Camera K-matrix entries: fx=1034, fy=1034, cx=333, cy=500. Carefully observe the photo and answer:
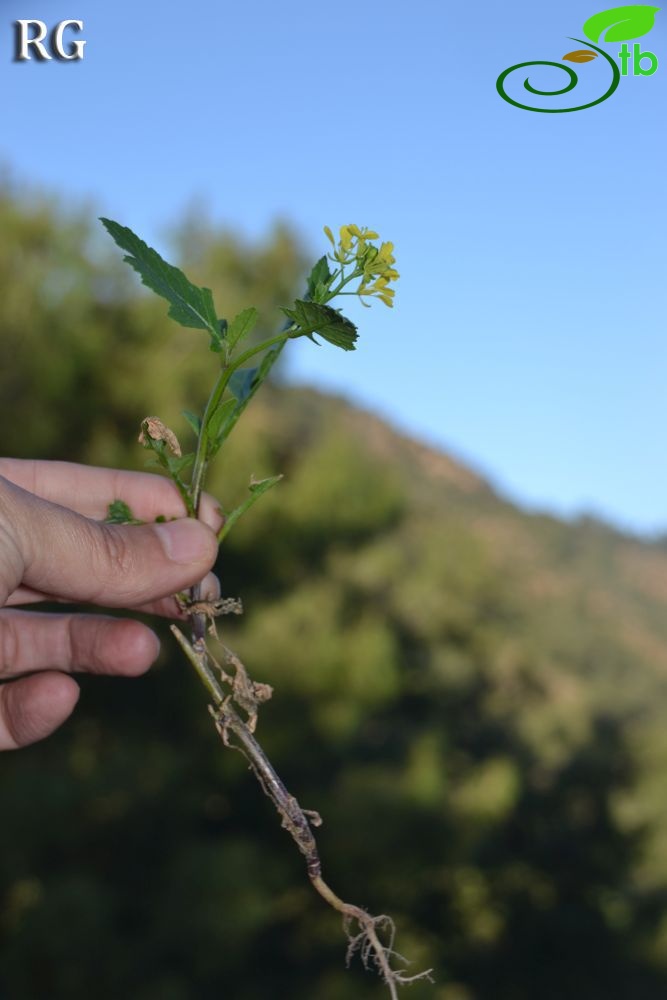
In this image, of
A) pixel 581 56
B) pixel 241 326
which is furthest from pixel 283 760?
pixel 241 326

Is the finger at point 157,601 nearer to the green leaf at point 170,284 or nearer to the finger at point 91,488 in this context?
the finger at point 91,488

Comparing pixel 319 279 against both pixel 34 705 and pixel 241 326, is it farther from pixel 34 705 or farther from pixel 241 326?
pixel 34 705

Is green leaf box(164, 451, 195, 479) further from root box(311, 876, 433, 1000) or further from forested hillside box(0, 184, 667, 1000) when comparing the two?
forested hillside box(0, 184, 667, 1000)

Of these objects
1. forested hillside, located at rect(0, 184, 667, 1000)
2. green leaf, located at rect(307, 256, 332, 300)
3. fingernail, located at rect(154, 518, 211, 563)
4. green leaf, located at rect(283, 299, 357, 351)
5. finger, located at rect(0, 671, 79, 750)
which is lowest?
forested hillside, located at rect(0, 184, 667, 1000)

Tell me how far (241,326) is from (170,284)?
1.9 inches

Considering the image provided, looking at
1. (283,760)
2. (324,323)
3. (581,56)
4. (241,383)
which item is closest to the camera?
(324,323)

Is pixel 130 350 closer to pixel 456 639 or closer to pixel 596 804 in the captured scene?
pixel 456 639

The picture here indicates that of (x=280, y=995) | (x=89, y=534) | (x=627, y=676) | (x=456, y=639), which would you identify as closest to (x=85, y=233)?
(x=280, y=995)

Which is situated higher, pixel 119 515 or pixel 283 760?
pixel 119 515

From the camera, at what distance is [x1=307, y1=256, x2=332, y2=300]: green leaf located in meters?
0.60

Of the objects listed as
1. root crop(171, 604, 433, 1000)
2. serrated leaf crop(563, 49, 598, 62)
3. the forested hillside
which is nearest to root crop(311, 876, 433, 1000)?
root crop(171, 604, 433, 1000)

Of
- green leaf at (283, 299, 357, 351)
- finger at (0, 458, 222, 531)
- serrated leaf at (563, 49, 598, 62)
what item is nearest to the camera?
green leaf at (283, 299, 357, 351)

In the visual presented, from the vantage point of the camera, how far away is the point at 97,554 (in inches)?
27.1

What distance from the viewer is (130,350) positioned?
506 centimetres
